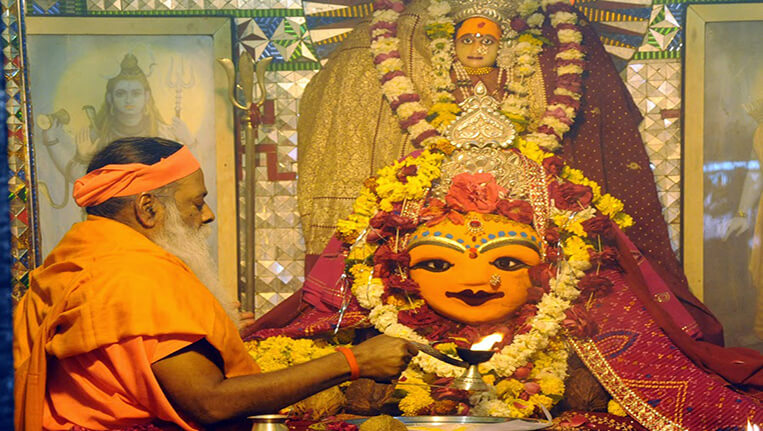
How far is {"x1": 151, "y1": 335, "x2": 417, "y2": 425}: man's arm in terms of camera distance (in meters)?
2.92

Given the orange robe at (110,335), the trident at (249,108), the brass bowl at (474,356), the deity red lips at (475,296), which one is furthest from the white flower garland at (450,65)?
the orange robe at (110,335)

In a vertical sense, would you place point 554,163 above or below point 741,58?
below

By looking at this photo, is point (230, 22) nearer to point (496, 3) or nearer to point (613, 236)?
point (496, 3)

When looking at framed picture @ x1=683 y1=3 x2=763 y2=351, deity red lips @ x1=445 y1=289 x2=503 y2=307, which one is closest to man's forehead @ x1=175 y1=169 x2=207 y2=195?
deity red lips @ x1=445 y1=289 x2=503 y2=307

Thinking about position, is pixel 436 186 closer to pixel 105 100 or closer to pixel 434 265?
pixel 434 265

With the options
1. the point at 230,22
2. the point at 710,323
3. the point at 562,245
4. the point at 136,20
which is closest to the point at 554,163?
the point at 562,245

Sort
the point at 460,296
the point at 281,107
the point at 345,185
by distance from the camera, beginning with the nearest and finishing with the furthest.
Answer: 1. the point at 460,296
2. the point at 345,185
3. the point at 281,107

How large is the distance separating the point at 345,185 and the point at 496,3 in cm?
152

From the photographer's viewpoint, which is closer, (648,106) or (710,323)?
(710,323)

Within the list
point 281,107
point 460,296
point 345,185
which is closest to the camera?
point 460,296

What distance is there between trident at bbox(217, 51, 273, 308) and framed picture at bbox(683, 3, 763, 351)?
277 cm

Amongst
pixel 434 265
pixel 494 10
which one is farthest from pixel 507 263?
pixel 494 10

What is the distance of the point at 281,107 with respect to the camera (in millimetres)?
6246

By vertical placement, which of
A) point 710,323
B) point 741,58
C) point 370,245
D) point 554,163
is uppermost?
point 741,58
